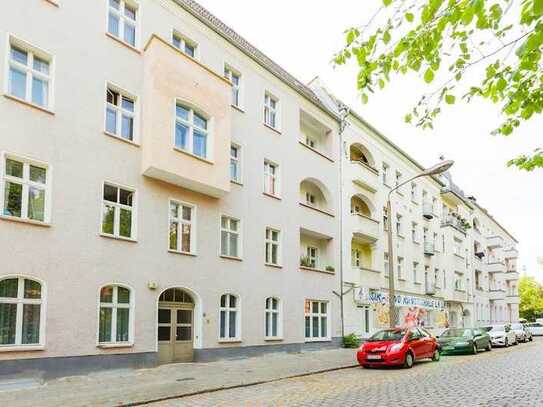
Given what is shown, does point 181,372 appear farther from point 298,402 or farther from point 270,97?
point 270,97

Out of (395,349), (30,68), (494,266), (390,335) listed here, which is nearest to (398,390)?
(395,349)

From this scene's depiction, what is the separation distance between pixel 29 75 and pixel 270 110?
1147 cm

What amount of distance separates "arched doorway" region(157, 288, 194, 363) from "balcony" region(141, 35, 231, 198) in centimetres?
373

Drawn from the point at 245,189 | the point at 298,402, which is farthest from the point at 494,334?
the point at 298,402

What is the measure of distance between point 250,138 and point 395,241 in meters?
15.2

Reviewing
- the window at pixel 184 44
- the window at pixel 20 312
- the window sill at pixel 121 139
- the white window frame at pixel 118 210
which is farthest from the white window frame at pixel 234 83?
the window at pixel 20 312

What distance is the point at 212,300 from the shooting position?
19.0m

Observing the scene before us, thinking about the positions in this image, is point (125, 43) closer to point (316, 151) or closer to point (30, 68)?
point (30, 68)

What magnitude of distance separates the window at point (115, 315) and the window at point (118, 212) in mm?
1642

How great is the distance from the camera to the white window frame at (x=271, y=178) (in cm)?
2294

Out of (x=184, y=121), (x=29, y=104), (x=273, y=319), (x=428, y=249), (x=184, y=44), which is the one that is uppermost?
(x=184, y=44)

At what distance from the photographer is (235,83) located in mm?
21953

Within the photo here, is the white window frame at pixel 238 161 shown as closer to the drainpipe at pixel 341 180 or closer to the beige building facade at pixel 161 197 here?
the beige building facade at pixel 161 197

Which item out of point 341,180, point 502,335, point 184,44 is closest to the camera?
point 184,44
